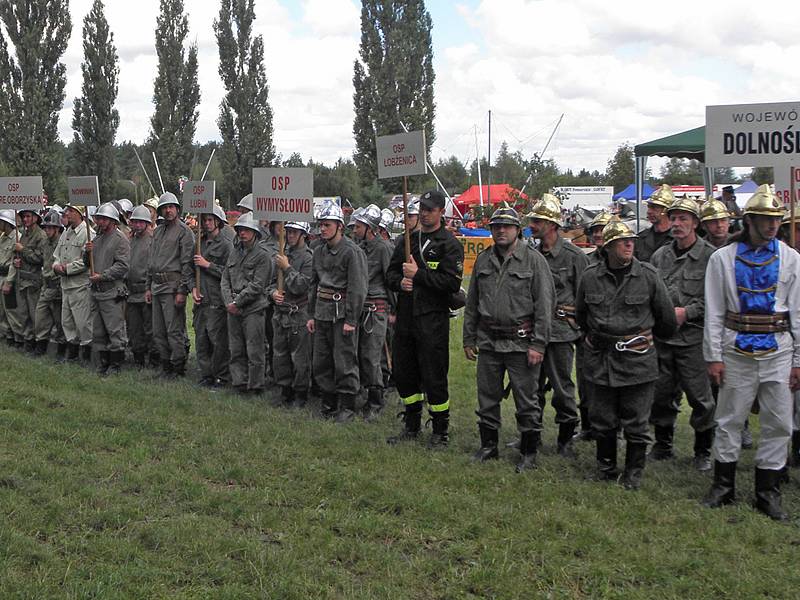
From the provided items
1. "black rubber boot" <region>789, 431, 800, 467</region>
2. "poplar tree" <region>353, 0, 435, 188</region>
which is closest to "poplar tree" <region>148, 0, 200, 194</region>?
"poplar tree" <region>353, 0, 435, 188</region>

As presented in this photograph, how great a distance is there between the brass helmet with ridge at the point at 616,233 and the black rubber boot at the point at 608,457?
156 centimetres

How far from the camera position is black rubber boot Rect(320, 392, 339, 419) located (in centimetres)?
916

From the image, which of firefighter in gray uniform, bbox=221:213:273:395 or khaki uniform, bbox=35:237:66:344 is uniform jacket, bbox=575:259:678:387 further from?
khaki uniform, bbox=35:237:66:344

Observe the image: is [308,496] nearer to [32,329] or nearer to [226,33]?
[32,329]

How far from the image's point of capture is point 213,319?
34.9ft

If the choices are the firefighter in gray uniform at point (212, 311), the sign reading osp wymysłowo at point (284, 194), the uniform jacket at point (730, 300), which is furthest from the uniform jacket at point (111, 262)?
the uniform jacket at point (730, 300)

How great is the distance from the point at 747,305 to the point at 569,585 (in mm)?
2454

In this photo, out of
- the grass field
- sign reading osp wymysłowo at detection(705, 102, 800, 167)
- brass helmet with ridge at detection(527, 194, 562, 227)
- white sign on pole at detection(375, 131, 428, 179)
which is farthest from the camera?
white sign on pole at detection(375, 131, 428, 179)

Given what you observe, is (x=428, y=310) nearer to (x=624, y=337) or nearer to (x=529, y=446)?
(x=529, y=446)

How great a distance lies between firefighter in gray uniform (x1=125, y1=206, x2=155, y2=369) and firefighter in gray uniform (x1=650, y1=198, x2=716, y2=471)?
22.8ft

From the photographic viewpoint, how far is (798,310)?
19.5 ft

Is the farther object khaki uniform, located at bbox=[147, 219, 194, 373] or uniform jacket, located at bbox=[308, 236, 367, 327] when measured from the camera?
khaki uniform, located at bbox=[147, 219, 194, 373]

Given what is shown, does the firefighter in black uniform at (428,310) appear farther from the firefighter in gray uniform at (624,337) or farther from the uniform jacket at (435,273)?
the firefighter in gray uniform at (624,337)

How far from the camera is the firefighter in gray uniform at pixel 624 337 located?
6590mm
